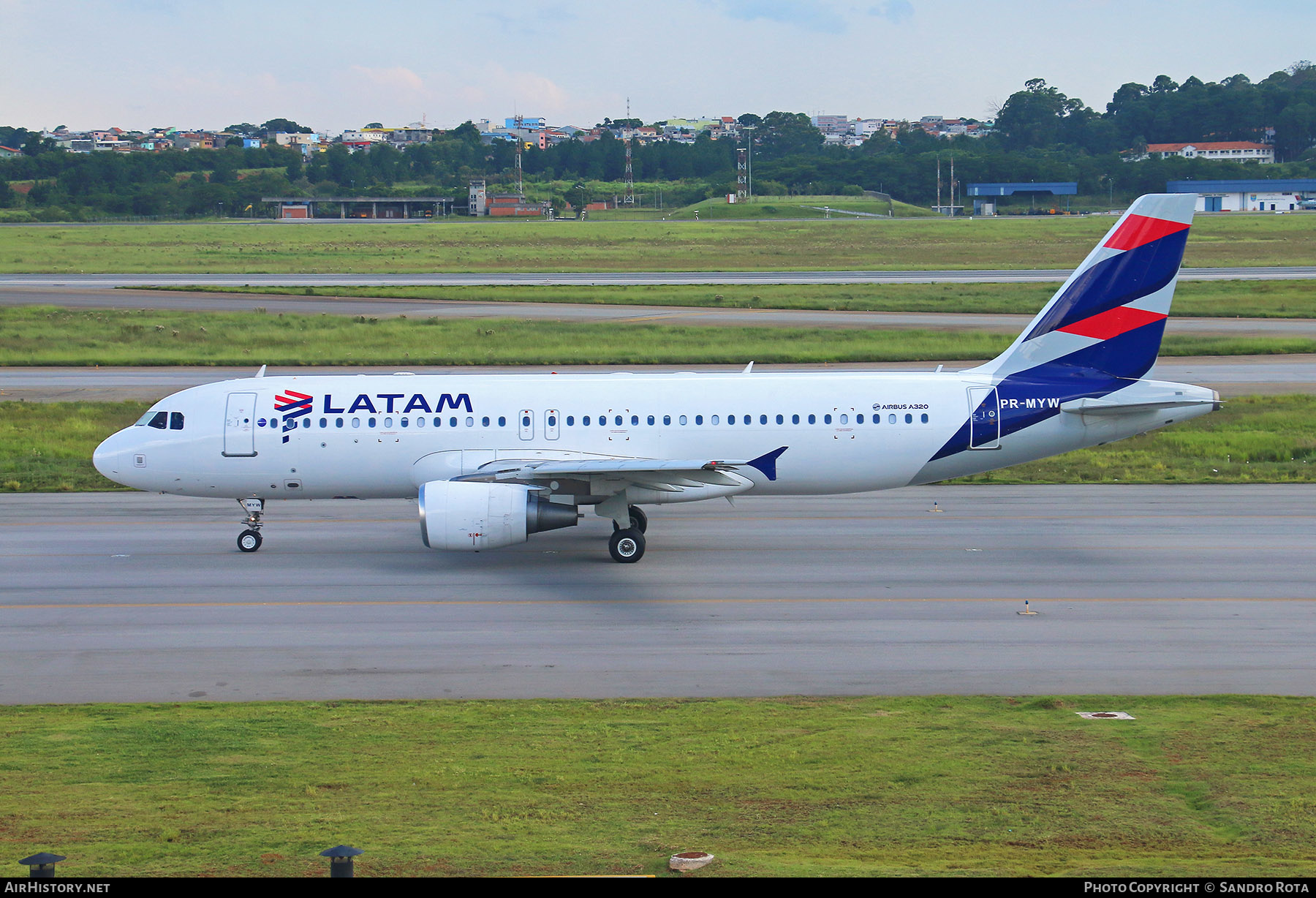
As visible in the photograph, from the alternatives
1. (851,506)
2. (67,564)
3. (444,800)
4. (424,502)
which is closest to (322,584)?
(424,502)

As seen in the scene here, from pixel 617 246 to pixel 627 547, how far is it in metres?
111

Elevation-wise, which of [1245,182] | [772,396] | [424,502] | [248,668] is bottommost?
[248,668]

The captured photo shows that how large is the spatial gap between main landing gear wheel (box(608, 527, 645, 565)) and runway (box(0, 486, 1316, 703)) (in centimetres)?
46

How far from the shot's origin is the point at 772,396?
2741 centimetres

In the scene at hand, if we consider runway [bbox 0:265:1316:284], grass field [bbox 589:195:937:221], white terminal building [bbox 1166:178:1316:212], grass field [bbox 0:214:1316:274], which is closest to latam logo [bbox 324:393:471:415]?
runway [bbox 0:265:1316:284]

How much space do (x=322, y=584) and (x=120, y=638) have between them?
4.37 meters

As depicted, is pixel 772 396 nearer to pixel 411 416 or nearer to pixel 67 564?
pixel 411 416

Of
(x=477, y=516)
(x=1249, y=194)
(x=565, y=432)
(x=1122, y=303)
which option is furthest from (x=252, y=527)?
(x=1249, y=194)

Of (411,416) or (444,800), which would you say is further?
(411,416)

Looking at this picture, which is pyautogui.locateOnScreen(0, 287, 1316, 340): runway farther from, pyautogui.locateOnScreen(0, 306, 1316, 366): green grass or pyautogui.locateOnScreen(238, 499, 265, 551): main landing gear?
pyautogui.locateOnScreen(238, 499, 265, 551): main landing gear

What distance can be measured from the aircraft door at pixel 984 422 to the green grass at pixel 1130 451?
8.69 m

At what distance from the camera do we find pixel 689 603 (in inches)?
914

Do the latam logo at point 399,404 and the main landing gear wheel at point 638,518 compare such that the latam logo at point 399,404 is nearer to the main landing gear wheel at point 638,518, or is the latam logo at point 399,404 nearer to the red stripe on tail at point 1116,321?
the main landing gear wheel at point 638,518

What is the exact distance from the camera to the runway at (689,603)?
1888 cm
